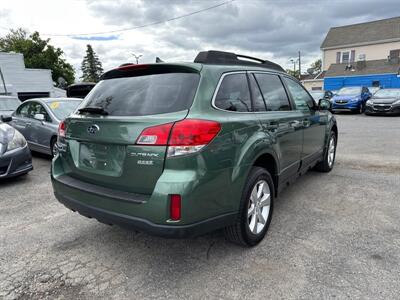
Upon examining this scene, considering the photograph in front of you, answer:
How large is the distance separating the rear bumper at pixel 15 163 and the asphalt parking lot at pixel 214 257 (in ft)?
2.59

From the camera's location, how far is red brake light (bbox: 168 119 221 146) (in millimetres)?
2203

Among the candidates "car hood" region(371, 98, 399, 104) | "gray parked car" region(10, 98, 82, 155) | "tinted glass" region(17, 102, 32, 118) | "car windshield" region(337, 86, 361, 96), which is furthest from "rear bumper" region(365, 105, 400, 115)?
"tinted glass" region(17, 102, 32, 118)

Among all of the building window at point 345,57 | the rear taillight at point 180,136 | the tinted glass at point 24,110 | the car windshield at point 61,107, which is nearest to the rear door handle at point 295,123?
the rear taillight at point 180,136

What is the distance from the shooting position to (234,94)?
9.19 feet

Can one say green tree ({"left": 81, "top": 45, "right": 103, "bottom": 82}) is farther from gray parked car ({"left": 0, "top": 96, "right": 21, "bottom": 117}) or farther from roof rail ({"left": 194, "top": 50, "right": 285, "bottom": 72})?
roof rail ({"left": 194, "top": 50, "right": 285, "bottom": 72})

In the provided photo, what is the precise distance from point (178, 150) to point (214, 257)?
3.93 ft

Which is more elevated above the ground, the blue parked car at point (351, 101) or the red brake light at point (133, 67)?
the red brake light at point (133, 67)

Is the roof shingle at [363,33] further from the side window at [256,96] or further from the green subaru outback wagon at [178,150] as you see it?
the green subaru outback wagon at [178,150]

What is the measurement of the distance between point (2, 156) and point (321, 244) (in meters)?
4.73

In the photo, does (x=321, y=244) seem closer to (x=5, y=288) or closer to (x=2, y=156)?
(x=5, y=288)

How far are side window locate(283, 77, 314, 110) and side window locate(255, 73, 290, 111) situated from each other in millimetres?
272

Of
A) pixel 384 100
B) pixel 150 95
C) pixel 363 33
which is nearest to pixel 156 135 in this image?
pixel 150 95

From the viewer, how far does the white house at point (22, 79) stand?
21.5 meters

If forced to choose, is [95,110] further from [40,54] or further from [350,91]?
[40,54]
